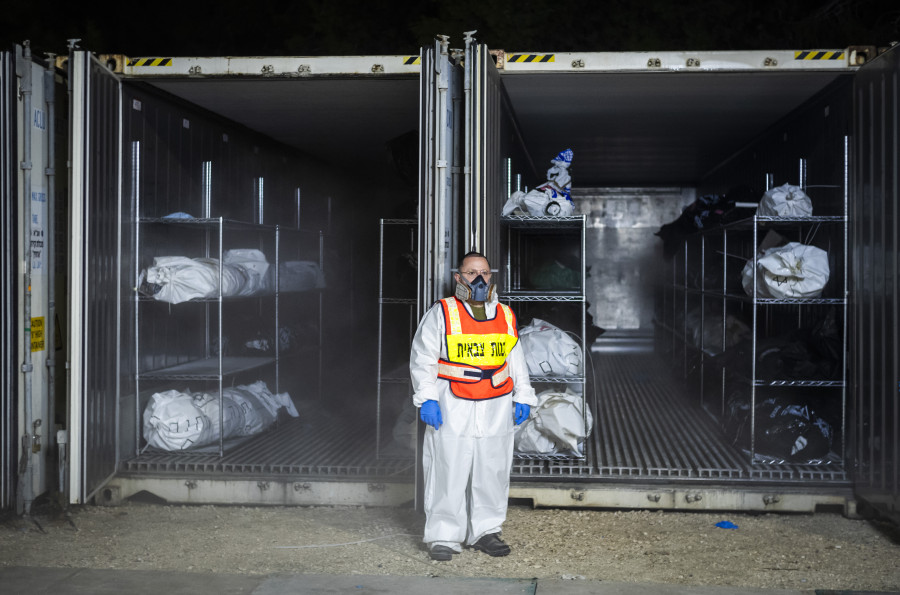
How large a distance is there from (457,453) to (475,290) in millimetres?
954

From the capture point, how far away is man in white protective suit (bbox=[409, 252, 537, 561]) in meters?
5.29

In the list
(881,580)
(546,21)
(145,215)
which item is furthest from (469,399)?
(546,21)

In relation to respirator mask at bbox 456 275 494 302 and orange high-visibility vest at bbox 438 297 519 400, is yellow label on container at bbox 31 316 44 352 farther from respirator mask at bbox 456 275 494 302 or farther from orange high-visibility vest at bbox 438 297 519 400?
respirator mask at bbox 456 275 494 302

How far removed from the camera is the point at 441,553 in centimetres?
527

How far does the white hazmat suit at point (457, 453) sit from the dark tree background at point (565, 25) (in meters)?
12.0

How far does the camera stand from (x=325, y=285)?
9961 mm

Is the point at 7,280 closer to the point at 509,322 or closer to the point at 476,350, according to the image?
the point at 476,350

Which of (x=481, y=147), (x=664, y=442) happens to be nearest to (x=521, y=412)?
(x=481, y=147)

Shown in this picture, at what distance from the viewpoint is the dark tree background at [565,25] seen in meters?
16.5

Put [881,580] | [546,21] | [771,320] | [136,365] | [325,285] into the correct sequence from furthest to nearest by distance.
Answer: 1. [546,21]
2. [325,285]
3. [771,320]
4. [136,365]
5. [881,580]

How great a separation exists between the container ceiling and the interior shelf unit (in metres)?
→ 1.02

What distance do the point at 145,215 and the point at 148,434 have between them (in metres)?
1.67

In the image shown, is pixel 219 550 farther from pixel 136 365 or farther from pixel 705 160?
pixel 705 160

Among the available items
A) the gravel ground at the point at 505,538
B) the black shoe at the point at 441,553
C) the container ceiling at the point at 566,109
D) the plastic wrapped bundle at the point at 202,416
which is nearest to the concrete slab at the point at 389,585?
the gravel ground at the point at 505,538
